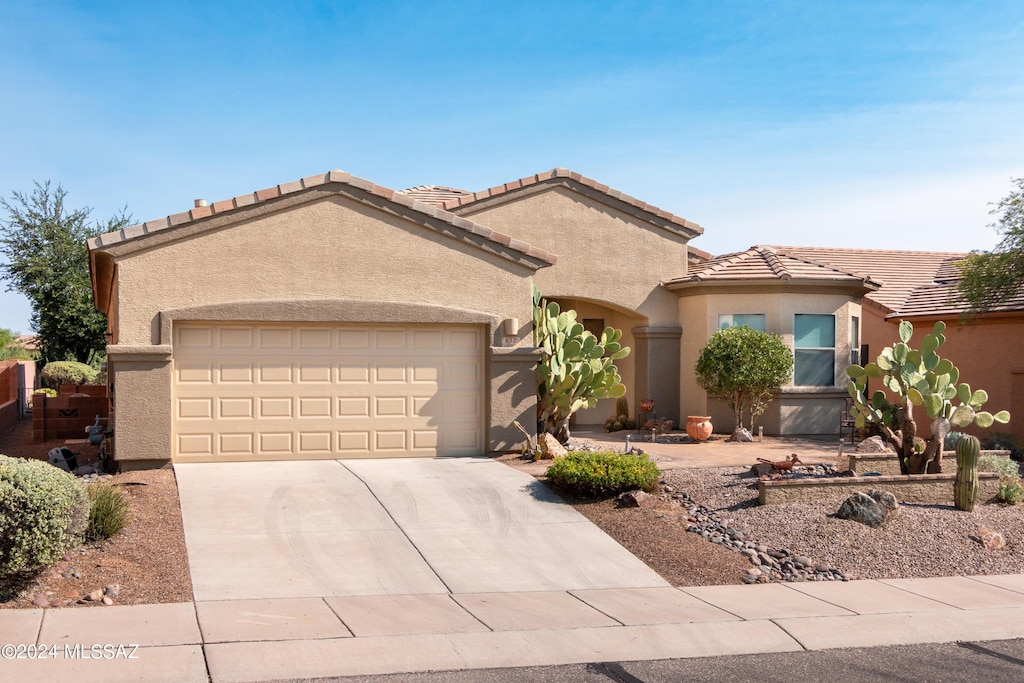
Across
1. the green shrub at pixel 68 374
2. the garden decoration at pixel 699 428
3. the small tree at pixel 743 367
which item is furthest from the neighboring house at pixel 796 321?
the green shrub at pixel 68 374

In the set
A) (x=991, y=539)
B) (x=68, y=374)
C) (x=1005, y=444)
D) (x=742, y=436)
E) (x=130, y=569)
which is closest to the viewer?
(x=130, y=569)

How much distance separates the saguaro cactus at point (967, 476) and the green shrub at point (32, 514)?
10.7 m

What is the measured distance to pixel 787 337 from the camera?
20.1 meters

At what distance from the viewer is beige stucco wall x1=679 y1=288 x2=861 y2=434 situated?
20.1m

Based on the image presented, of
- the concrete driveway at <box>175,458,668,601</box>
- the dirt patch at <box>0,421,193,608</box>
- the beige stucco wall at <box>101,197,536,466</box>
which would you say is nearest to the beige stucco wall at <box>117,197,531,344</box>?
the beige stucco wall at <box>101,197,536,466</box>

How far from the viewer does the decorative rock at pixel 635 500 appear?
12.9 m

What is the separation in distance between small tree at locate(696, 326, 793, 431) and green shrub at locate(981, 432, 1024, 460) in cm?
379

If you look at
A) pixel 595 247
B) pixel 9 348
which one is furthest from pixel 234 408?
pixel 9 348

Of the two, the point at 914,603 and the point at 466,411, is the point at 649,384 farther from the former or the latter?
the point at 914,603

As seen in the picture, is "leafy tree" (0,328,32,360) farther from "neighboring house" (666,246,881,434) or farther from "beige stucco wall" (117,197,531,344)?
"neighboring house" (666,246,881,434)

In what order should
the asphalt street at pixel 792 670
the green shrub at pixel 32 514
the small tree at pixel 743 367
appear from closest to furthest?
the asphalt street at pixel 792 670
the green shrub at pixel 32 514
the small tree at pixel 743 367

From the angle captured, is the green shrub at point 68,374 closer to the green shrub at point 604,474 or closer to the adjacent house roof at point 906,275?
the green shrub at point 604,474

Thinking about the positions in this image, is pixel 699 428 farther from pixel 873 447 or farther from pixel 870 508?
pixel 870 508

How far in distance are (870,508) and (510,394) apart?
6043 mm
